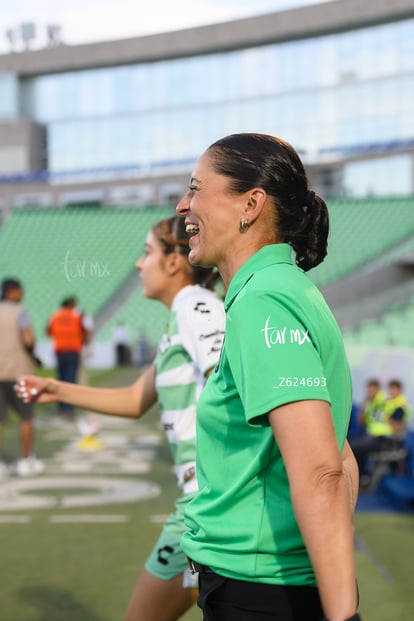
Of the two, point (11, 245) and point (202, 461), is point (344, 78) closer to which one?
point (11, 245)

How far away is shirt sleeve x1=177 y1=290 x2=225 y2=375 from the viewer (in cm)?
321

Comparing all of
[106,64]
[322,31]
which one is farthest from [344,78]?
[106,64]

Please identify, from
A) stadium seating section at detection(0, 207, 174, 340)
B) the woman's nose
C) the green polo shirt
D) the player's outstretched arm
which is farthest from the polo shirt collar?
stadium seating section at detection(0, 207, 174, 340)

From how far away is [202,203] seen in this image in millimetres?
2000

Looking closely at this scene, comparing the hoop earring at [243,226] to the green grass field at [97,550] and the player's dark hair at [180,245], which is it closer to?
the player's dark hair at [180,245]

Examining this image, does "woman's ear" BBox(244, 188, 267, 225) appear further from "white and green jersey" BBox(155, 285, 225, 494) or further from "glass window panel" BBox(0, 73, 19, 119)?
"glass window panel" BBox(0, 73, 19, 119)

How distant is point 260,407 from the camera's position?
67.7 inches

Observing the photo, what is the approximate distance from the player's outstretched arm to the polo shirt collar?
1461 millimetres

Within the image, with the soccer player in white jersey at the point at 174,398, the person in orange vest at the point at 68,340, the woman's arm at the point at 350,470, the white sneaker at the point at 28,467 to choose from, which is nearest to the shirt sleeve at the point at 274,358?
the woman's arm at the point at 350,470

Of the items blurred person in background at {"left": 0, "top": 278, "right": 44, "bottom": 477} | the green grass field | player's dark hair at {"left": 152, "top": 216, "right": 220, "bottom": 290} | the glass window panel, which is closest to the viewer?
player's dark hair at {"left": 152, "top": 216, "right": 220, "bottom": 290}

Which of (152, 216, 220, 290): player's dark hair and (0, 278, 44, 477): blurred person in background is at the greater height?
(152, 216, 220, 290): player's dark hair

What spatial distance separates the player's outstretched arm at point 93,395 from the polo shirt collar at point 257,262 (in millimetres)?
1461

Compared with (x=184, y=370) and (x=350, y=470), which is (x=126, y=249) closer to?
(x=184, y=370)

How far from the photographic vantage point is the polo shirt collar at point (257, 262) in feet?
6.24
